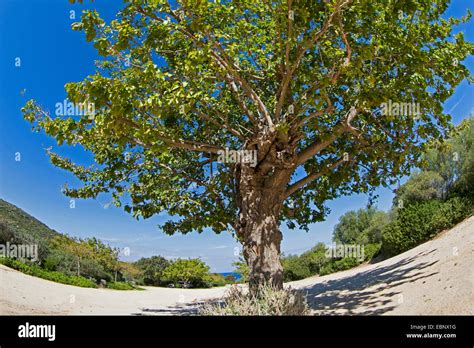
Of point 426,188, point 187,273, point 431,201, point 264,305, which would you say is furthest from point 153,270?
point 264,305

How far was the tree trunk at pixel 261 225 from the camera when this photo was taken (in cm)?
930

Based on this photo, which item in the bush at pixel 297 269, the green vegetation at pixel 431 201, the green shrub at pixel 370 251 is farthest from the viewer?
the bush at pixel 297 269

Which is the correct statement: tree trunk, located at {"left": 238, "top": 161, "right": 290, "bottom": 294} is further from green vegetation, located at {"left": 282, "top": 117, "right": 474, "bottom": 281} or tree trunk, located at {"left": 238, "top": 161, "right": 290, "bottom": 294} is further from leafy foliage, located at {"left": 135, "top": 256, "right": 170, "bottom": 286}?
leafy foliage, located at {"left": 135, "top": 256, "right": 170, "bottom": 286}

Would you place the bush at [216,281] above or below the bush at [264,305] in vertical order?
below

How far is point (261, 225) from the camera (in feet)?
31.7

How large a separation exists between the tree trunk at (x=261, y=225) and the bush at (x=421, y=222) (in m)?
15.6

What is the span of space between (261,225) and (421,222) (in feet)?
55.6

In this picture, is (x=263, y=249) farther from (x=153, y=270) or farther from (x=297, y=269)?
(x=153, y=270)

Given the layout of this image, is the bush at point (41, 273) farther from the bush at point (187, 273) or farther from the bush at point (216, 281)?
the bush at point (216, 281)

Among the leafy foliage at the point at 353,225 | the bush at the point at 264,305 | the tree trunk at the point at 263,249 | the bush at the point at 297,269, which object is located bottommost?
the bush at the point at 297,269

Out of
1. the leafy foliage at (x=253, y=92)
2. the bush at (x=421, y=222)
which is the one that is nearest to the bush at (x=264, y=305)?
the leafy foliage at (x=253, y=92)

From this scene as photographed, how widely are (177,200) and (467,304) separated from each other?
8332 millimetres

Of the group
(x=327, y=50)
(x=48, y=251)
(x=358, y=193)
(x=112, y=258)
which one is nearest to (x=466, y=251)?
(x=358, y=193)

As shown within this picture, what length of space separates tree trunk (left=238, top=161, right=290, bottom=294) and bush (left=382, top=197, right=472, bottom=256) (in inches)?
612
